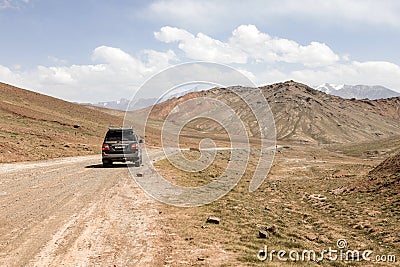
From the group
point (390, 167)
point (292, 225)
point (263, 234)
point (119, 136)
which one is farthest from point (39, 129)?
point (263, 234)

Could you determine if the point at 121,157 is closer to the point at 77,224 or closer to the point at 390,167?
the point at 77,224

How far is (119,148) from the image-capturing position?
23.7 metres

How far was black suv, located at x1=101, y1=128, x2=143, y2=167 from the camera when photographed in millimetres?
23734

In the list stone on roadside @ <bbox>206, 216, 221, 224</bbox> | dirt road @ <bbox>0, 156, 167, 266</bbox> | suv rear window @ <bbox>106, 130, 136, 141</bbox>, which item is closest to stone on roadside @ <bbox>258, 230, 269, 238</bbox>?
stone on roadside @ <bbox>206, 216, 221, 224</bbox>

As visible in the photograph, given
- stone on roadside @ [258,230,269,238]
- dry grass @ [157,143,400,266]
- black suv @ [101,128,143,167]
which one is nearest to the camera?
dry grass @ [157,143,400,266]

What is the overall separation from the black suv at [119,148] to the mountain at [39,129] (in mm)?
9518

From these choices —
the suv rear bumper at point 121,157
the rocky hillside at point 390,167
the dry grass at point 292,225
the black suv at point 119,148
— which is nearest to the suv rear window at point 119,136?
the black suv at point 119,148

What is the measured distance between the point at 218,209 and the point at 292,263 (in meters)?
5.27

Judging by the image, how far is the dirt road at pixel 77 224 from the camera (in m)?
7.40

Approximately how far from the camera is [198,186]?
1947cm

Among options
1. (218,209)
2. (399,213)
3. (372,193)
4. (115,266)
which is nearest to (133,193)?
(218,209)

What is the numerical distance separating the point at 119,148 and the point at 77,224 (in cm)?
1419

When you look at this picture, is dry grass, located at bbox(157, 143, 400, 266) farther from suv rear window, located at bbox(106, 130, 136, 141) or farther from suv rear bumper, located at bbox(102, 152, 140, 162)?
suv rear window, located at bbox(106, 130, 136, 141)

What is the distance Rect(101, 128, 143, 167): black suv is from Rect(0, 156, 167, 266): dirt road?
6.70 m
